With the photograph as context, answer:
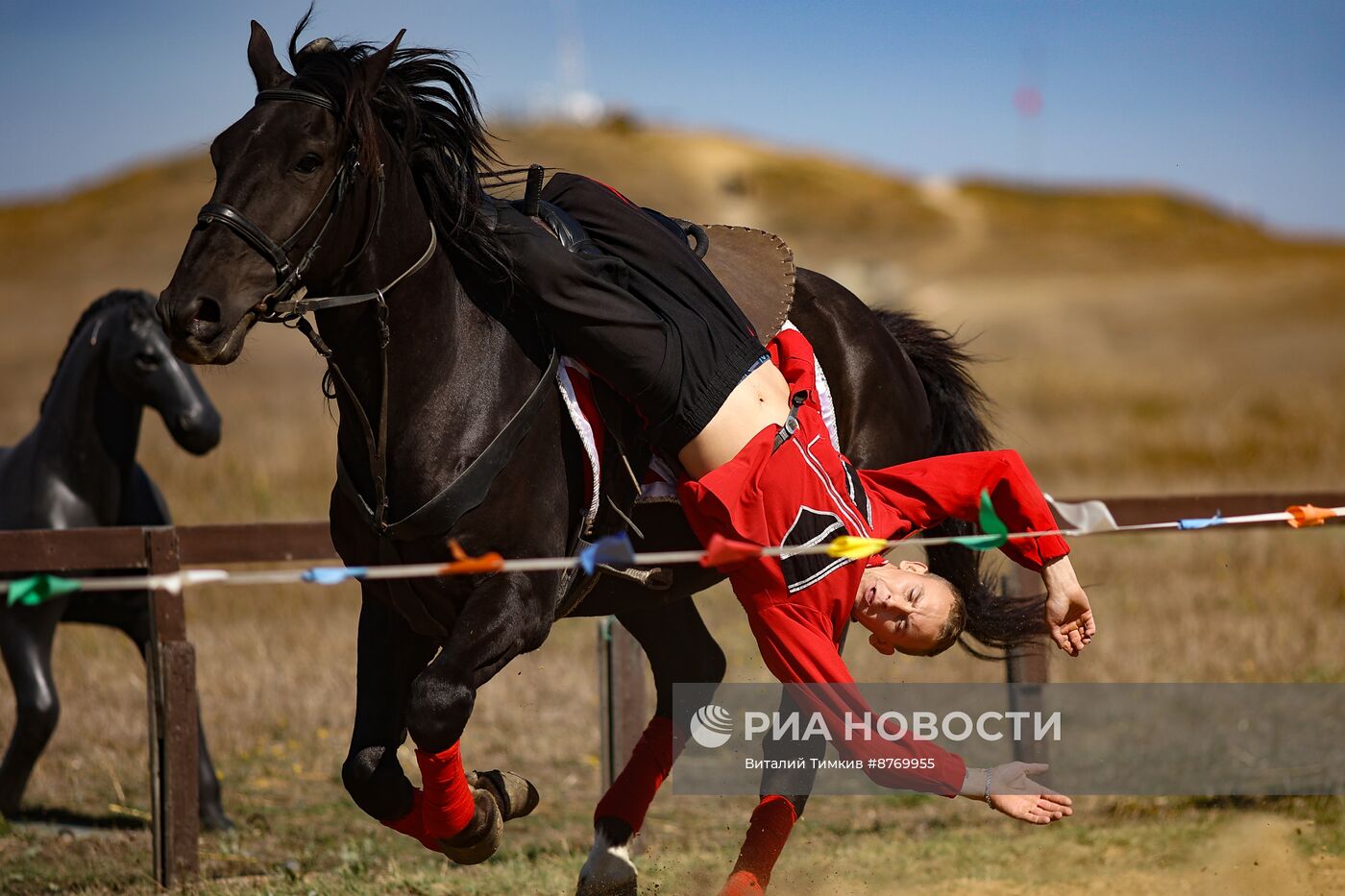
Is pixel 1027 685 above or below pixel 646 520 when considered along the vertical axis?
below

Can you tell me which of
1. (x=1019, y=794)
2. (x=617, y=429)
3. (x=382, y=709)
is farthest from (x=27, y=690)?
(x=1019, y=794)

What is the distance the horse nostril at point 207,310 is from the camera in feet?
10.2

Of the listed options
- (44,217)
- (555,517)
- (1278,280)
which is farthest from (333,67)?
(44,217)

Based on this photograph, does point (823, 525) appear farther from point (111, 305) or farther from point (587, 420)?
point (111, 305)

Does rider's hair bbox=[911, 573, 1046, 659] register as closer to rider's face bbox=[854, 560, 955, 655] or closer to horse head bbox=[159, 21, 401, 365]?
rider's face bbox=[854, 560, 955, 655]

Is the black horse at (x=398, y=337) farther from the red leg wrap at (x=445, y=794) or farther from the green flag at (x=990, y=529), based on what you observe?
the green flag at (x=990, y=529)

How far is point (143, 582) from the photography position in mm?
2973

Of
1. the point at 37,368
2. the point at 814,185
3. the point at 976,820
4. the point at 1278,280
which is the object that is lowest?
the point at 976,820

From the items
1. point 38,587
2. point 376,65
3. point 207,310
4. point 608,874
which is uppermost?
point 376,65

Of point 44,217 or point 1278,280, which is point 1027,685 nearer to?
point 1278,280

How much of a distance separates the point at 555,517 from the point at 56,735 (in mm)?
4947

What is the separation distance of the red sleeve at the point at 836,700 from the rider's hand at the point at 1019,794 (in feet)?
0.17

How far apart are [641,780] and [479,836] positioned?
90cm

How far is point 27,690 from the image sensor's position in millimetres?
6043
